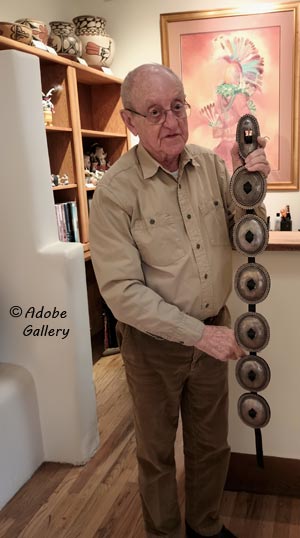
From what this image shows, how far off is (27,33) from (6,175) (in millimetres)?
832

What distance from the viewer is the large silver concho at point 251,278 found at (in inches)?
49.4

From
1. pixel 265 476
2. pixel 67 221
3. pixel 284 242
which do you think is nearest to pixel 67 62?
pixel 67 221

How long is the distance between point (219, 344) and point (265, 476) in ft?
2.63

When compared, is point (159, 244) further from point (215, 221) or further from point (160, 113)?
point (160, 113)

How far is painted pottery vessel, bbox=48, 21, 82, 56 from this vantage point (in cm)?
290

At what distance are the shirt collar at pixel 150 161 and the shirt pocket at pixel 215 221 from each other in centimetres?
12

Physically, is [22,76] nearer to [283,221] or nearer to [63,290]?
[63,290]

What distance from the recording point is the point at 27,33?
238 centimetres

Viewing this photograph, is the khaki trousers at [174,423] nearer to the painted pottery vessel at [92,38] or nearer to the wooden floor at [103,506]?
the wooden floor at [103,506]

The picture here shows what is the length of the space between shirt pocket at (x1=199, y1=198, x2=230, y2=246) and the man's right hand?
0.80ft

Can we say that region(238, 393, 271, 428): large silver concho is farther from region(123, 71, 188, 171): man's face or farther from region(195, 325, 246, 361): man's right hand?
region(123, 71, 188, 171): man's face

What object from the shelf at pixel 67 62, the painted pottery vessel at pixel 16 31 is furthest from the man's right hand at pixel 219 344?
the painted pottery vessel at pixel 16 31

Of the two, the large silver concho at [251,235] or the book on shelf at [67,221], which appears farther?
the book on shelf at [67,221]

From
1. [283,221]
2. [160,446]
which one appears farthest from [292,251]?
[283,221]
